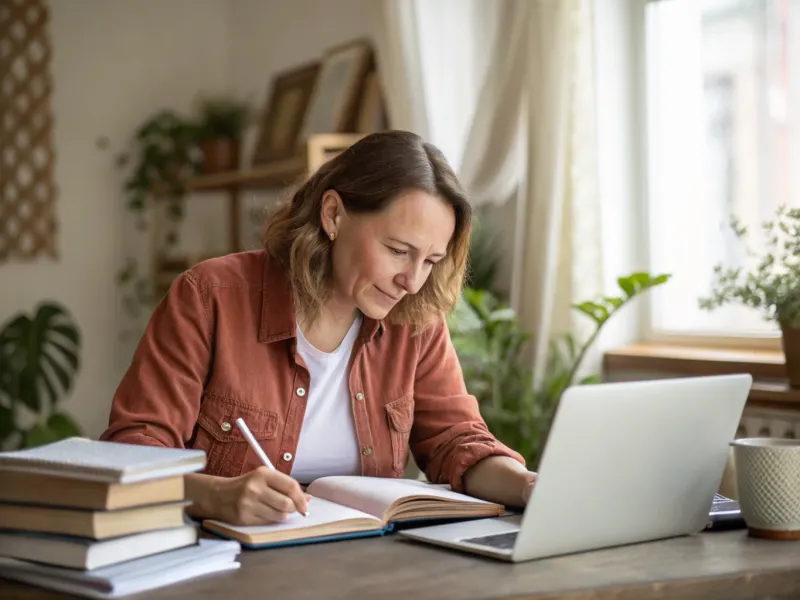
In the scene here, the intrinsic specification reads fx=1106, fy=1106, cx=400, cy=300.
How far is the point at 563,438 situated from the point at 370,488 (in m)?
0.38

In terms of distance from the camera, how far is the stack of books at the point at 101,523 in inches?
45.7

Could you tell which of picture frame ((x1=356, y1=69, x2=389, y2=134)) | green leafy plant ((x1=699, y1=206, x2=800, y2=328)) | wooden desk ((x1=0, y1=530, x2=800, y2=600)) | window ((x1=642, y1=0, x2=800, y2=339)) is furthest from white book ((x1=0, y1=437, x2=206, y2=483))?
picture frame ((x1=356, y1=69, x2=389, y2=134))

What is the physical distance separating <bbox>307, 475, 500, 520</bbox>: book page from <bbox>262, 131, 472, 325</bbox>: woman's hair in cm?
35

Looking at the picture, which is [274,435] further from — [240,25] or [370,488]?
[240,25]

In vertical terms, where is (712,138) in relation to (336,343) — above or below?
above

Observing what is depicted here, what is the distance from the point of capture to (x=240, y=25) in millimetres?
4828

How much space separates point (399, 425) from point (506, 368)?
1245 millimetres

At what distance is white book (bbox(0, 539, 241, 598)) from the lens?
1.14 meters

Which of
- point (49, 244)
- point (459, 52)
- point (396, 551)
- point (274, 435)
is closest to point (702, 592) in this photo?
point (396, 551)

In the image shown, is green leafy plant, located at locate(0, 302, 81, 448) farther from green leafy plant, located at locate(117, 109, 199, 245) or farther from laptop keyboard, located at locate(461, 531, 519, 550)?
laptop keyboard, located at locate(461, 531, 519, 550)

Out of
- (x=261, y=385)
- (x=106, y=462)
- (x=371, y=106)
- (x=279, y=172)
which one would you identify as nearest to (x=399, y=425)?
(x=261, y=385)

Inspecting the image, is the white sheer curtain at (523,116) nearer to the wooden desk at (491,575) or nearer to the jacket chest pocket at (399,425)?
the jacket chest pocket at (399,425)

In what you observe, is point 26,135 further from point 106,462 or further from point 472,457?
point 106,462

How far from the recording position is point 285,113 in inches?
168
